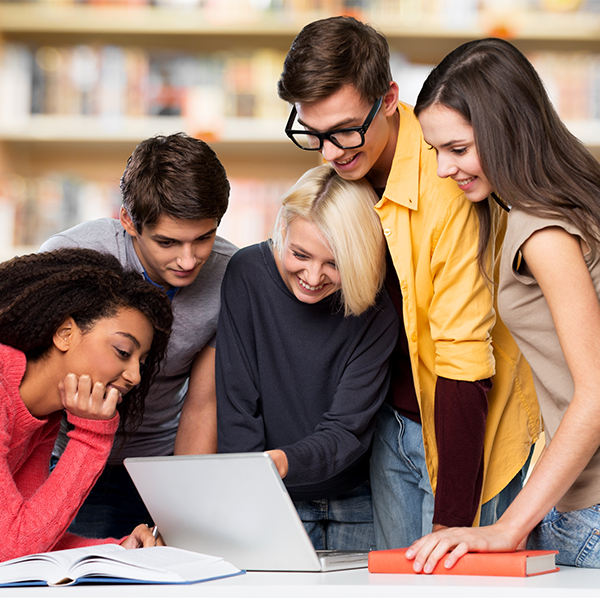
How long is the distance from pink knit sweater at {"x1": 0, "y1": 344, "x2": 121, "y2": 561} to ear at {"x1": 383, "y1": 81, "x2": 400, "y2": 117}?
0.78 metres

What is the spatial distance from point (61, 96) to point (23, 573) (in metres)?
2.15

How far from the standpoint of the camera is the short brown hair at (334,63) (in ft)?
4.07

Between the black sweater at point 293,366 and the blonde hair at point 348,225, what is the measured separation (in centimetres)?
7

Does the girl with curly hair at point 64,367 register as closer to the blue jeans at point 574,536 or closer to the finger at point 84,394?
the finger at point 84,394

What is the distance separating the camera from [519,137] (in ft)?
3.48

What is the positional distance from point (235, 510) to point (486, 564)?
1.12ft

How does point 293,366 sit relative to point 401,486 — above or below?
above

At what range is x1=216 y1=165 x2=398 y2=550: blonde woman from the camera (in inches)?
52.7

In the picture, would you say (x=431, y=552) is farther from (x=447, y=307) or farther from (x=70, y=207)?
(x=70, y=207)

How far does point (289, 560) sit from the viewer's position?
0.94 m

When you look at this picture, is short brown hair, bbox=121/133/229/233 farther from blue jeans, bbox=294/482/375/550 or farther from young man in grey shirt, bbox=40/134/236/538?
blue jeans, bbox=294/482/375/550

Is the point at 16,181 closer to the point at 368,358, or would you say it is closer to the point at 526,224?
the point at 368,358

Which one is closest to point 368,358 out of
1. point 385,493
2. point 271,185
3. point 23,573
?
point 385,493

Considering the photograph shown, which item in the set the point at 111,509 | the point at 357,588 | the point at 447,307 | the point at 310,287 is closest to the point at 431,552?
the point at 357,588
